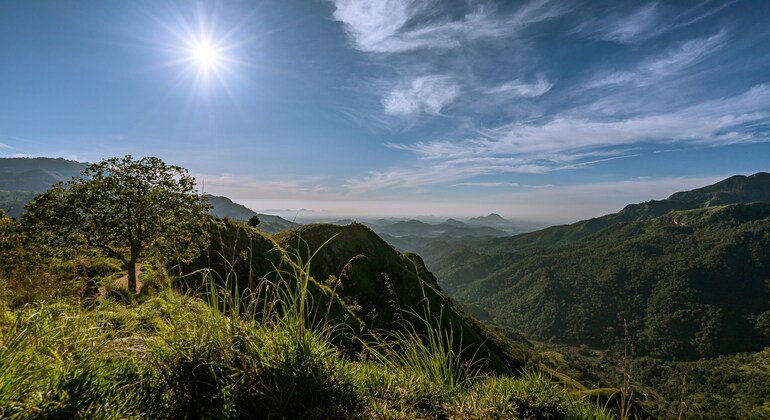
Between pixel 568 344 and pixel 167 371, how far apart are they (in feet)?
789

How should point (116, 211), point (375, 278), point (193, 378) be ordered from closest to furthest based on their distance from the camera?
1. point (193, 378)
2. point (116, 211)
3. point (375, 278)

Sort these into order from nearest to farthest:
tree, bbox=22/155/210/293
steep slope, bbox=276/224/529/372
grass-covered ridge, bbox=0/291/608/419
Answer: grass-covered ridge, bbox=0/291/608/419, tree, bbox=22/155/210/293, steep slope, bbox=276/224/529/372

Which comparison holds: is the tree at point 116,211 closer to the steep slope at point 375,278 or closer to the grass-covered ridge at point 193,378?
the grass-covered ridge at point 193,378

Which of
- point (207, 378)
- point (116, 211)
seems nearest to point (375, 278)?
point (116, 211)

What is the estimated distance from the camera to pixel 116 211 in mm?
13203

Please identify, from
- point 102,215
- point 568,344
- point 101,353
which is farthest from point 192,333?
point 568,344

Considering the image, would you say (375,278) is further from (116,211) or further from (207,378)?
(207,378)

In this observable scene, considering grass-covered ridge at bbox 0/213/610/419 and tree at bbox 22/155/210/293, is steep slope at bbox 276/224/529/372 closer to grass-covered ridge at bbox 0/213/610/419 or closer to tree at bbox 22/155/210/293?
tree at bbox 22/155/210/293

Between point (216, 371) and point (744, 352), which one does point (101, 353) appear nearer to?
point (216, 371)

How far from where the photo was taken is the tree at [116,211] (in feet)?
40.3

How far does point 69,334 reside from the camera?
2514mm

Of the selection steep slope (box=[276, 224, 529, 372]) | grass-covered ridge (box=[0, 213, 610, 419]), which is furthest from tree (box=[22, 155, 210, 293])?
steep slope (box=[276, 224, 529, 372])

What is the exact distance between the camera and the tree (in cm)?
1230

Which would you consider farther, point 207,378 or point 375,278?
point 375,278
